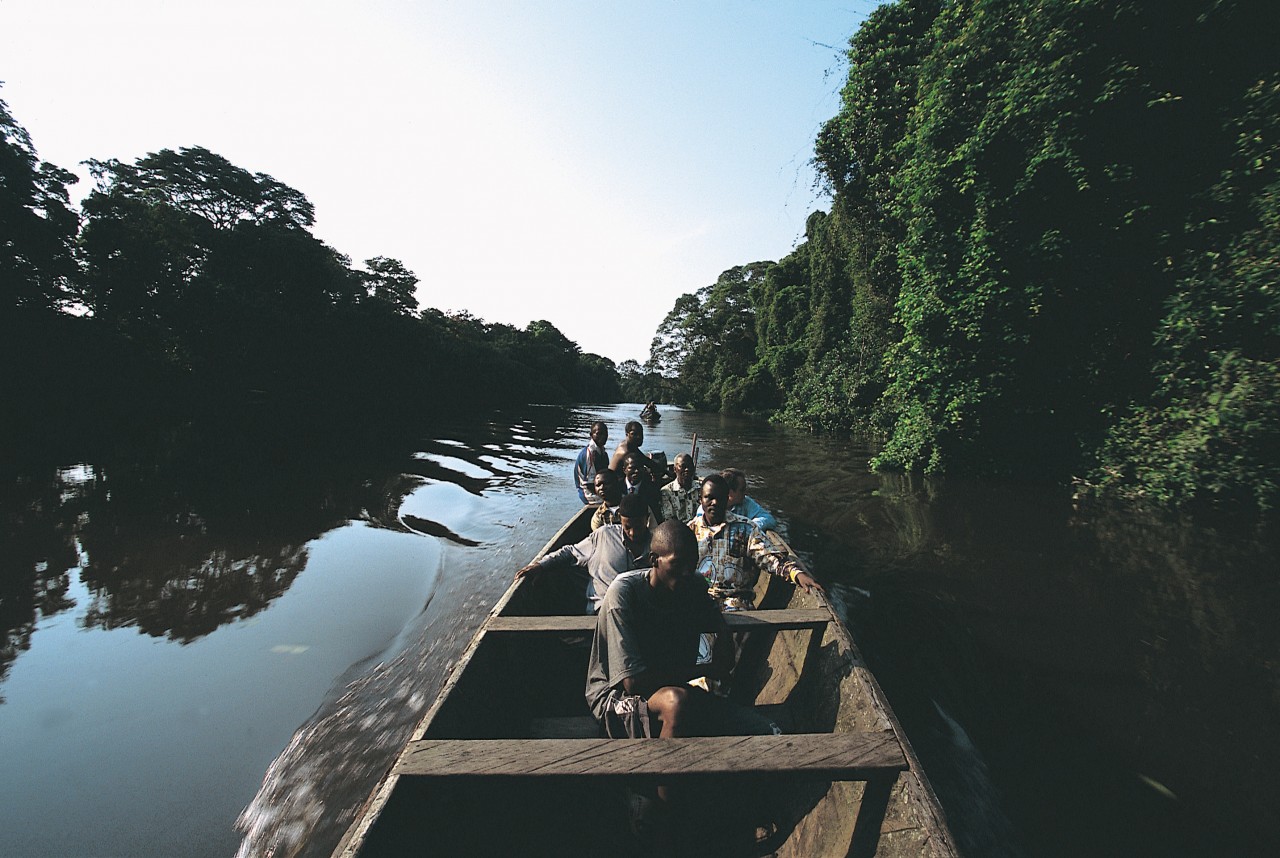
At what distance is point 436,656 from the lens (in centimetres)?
472

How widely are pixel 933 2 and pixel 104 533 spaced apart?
1767cm

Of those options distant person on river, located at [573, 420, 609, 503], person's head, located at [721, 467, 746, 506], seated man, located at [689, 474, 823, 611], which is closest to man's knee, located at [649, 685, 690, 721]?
seated man, located at [689, 474, 823, 611]

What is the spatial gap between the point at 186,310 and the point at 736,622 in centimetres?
2544

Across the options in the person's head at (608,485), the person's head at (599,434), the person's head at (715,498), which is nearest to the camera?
the person's head at (715,498)

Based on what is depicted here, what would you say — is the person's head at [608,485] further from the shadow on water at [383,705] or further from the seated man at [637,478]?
the shadow on water at [383,705]

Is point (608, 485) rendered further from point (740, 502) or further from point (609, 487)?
point (740, 502)

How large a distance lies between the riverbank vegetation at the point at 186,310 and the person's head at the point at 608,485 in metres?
19.6

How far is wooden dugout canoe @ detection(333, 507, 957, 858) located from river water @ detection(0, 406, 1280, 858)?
997mm

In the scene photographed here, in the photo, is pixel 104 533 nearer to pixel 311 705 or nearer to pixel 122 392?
pixel 311 705

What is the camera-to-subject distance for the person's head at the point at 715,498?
155 inches

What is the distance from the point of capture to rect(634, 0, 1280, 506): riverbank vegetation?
265 inches

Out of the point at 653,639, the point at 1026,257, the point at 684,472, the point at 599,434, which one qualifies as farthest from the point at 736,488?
the point at 1026,257

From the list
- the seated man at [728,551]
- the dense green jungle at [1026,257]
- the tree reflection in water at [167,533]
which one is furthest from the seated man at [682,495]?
the dense green jungle at [1026,257]

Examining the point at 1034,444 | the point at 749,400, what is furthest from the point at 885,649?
the point at 749,400
